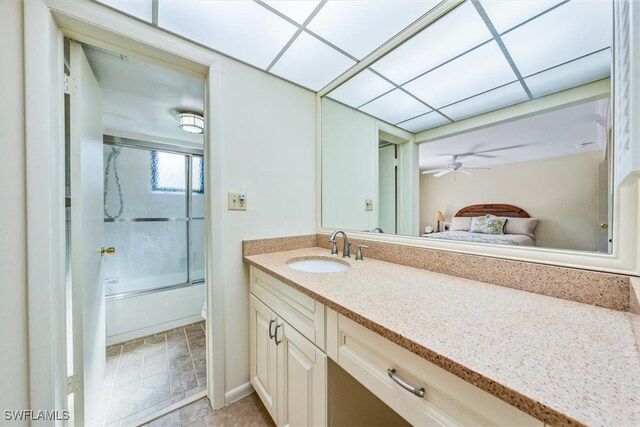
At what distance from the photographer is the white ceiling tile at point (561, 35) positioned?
Result: 719mm

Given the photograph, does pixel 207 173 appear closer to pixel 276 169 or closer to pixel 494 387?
pixel 276 169

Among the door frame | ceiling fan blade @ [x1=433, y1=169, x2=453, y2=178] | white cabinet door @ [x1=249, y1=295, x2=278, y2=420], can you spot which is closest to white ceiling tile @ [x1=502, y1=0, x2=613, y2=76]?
ceiling fan blade @ [x1=433, y1=169, x2=453, y2=178]

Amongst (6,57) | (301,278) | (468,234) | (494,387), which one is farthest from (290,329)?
(6,57)

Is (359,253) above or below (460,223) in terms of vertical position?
below

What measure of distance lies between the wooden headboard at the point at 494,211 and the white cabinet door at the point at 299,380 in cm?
83

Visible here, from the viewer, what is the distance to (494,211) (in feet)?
3.00

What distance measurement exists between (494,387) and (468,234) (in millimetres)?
728

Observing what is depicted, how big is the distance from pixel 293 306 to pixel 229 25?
4.43ft

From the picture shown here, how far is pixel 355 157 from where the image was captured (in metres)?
1.68

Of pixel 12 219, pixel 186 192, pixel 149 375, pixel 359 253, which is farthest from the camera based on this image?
pixel 186 192

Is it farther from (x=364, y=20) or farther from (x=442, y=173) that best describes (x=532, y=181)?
(x=364, y=20)

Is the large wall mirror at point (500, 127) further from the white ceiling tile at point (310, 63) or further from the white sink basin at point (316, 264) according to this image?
the white sink basin at point (316, 264)

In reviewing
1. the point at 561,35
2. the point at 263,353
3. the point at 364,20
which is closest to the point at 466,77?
the point at 561,35

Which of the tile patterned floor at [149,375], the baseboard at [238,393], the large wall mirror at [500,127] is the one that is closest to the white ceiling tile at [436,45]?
the large wall mirror at [500,127]
